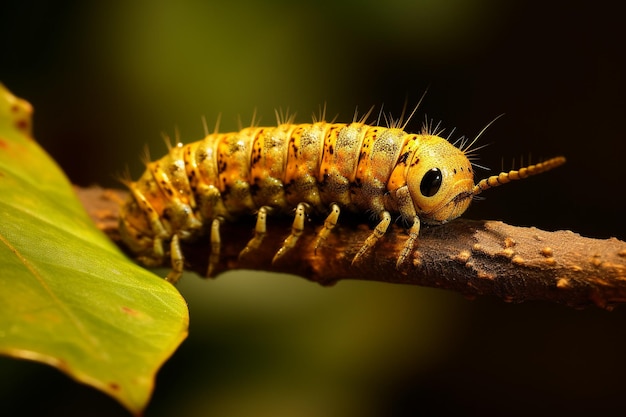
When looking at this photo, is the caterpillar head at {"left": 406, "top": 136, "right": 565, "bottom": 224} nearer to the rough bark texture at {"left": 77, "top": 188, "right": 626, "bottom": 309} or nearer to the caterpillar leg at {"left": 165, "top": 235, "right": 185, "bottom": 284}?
the rough bark texture at {"left": 77, "top": 188, "right": 626, "bottom": 309}

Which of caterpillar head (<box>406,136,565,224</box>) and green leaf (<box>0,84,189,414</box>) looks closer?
green leaf (<box>0,84,189,414</box>)

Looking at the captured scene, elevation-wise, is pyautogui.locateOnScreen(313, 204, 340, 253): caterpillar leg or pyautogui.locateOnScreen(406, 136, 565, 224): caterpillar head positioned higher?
pyautogui.locateOnScreen(406, 136, 565, 224): caterpillar head

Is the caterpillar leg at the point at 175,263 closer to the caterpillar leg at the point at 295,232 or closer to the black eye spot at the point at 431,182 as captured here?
the caterpillar leg at the point at 295,232

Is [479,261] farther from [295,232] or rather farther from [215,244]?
[215,244]

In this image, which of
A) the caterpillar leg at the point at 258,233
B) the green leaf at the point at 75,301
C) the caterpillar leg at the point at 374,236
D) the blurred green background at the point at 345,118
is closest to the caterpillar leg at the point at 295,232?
the caterpillar leg at the point at 258,233

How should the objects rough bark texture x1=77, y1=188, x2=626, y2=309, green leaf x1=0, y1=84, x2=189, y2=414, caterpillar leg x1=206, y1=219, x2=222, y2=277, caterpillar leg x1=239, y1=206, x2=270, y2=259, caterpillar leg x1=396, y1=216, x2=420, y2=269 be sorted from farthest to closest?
caterpillar leg x1=206, y1=219, x2=222, y2=277 < caterpillar leg x1=239, y1=206, x2=270, y2=259 < caterpillar leg x1=396, y1=216, x2=420, y2=269 < rough bark texture x1=77, y1=188, x2=626, y2=309 < green leaf x1=0, y1=84, x2=189, y2=414

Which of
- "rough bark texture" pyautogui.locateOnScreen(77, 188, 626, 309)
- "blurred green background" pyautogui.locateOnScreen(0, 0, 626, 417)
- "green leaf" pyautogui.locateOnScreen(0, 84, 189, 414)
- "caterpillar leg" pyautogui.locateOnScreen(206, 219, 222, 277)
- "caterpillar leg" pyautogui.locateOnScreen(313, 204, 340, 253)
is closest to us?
"green leaf" pyautogui.locateOnScreen(0, 84, 189, 414)

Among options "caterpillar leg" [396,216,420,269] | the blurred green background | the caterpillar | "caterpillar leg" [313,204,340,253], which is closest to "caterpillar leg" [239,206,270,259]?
the caterpillar

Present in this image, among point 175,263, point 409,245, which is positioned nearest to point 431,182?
point 409,245
